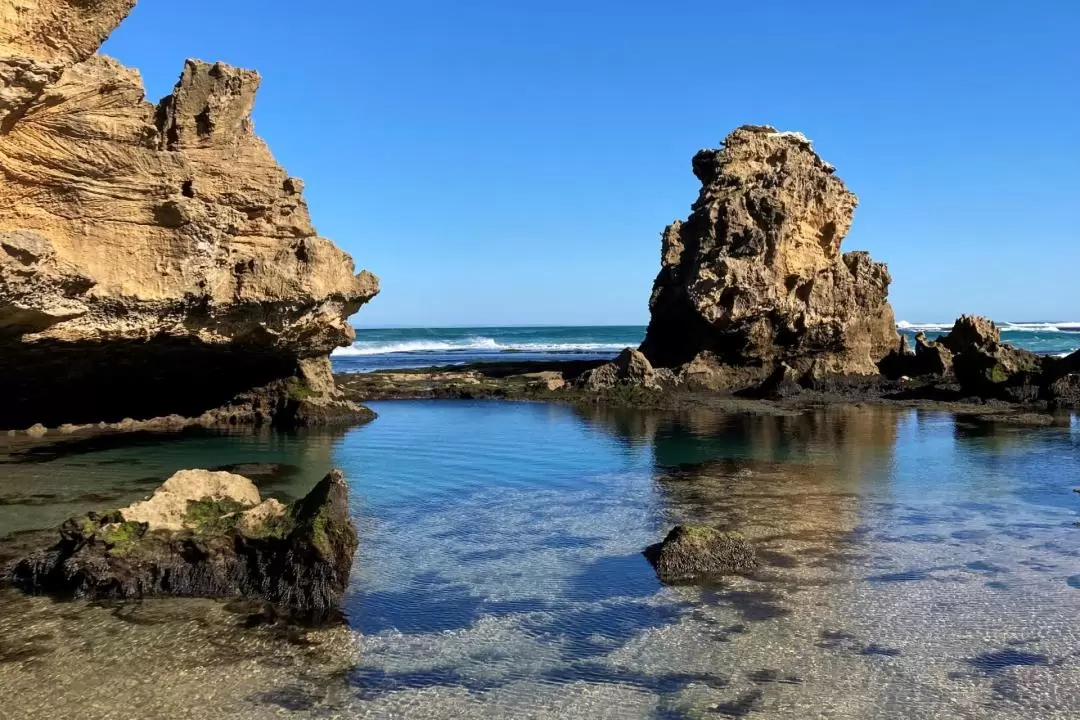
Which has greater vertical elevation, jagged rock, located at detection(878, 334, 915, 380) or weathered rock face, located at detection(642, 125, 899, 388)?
weathered rock face, located at detection(642, 125, 899, 388)

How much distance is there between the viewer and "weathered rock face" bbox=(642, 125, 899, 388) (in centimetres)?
3594

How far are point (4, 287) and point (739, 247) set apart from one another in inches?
1137

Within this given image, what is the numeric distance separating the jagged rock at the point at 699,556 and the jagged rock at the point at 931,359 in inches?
1173

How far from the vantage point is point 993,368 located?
32.5 metres

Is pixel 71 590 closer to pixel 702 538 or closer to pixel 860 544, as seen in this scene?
pixel 702 538

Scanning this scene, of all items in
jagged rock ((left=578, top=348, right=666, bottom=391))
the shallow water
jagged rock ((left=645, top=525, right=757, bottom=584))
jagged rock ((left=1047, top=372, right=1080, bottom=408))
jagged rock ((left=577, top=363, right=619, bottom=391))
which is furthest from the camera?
jagged rock ((left=577, top=363, right=619, bottom=391))

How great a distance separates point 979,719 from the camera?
6828mm

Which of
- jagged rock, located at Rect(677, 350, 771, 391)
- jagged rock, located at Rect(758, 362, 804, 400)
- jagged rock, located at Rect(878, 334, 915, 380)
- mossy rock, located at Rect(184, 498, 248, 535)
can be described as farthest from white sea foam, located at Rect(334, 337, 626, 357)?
mossy rock, located at Rect(184, 498, 248, 535)

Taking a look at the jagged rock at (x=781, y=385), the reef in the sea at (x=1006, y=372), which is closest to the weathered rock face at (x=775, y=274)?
the jagged rock at (x=781, y=385)

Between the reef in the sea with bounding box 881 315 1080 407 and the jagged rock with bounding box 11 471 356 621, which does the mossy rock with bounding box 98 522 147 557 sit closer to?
the jagged rock with bounding box 11 471 356 621

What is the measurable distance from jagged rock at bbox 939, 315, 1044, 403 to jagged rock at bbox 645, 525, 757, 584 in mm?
25605

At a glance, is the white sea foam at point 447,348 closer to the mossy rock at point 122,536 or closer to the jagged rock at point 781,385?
the jagged rock at point 781,385

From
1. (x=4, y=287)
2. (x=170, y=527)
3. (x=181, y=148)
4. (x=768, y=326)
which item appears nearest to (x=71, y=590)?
(x=170, y=527)

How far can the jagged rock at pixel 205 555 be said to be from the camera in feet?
30.9
